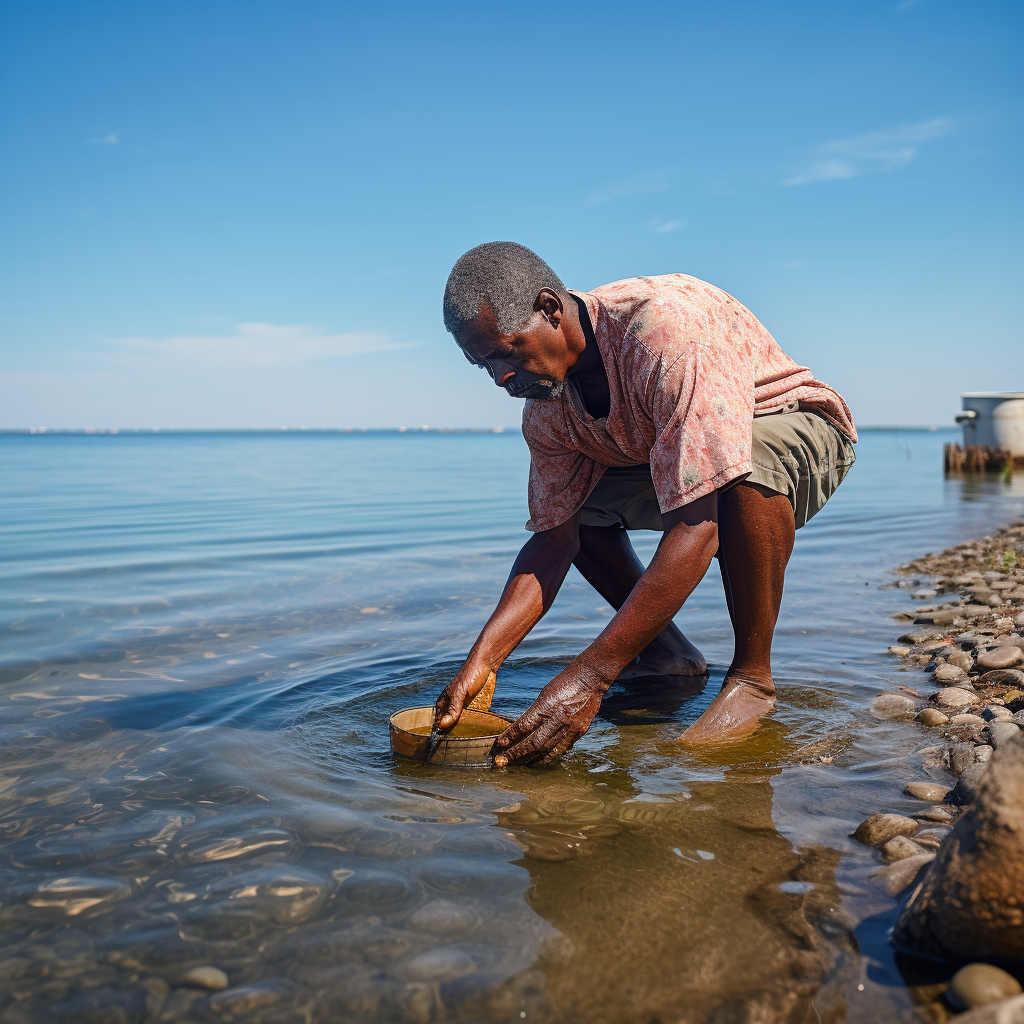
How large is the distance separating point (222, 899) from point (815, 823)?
154 centimetres

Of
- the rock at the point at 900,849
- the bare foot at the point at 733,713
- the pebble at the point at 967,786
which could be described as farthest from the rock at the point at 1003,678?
the rock at the point at 900,849

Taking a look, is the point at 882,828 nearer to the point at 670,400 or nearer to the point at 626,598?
the point at 626,598

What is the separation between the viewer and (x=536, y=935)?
1.87m

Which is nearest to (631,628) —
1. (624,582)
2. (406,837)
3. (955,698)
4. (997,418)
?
(406,837)

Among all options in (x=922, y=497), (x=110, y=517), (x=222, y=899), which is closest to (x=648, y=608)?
(x=222, y=899)

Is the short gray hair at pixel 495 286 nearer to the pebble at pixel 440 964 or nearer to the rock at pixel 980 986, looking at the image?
the pebble at pixel 440 964

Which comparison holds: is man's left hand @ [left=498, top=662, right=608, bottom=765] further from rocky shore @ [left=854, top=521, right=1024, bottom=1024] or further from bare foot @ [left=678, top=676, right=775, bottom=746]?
rocky shore @ [left=854, top=521, right=1024, bottom=1024]

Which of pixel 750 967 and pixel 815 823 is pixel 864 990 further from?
pixel 815 823

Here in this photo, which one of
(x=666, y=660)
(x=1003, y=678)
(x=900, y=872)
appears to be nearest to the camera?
(x=900, y=872)

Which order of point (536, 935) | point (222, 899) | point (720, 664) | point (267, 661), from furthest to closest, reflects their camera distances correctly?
1. point (267, 661)
2. point (720, 664)
3. point (222, 899)
4. point (536, 935)

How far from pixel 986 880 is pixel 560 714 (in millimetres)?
1284

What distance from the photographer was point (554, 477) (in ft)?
11.5

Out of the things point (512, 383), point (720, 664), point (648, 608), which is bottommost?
point (720, 664)

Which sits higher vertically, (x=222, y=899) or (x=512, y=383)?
(x=512, y=383)
